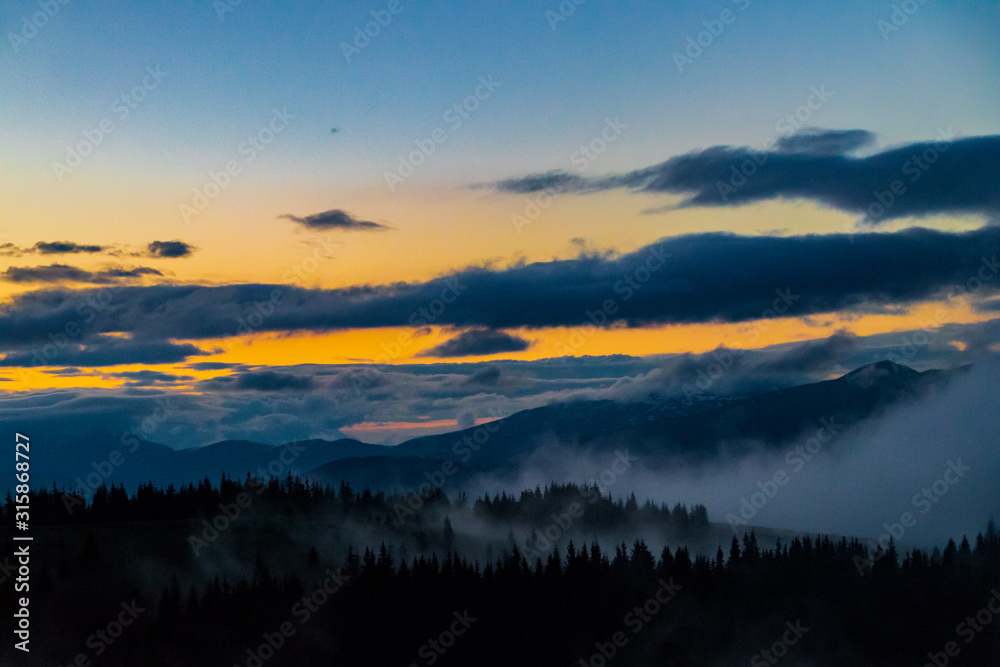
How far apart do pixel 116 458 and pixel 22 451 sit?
Answer: 73.6 m

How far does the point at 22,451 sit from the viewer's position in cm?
11100

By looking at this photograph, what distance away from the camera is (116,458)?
182m

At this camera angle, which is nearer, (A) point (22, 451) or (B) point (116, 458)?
(A) point (22, 451)
